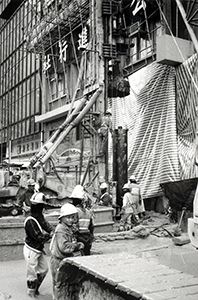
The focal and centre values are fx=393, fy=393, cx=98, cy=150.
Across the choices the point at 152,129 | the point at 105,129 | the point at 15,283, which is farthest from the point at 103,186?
the point at 15,283

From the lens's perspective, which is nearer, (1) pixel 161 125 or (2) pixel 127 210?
(2) pixel 127 210

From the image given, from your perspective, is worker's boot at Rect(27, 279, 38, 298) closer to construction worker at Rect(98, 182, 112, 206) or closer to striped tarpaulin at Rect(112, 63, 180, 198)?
construction worker at Rect(98, 182, 112, 206)

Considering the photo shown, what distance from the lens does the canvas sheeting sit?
14.5 meters

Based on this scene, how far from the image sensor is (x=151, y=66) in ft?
54.3

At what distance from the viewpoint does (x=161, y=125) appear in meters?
15.8

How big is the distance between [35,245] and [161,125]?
10687 mm

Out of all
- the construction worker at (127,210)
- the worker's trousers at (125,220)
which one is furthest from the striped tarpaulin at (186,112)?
the worker's trousers at (125,220)

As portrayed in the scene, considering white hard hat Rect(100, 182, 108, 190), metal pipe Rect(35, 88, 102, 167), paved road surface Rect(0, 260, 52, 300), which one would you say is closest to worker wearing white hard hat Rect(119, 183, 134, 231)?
white hard hat Rect(100, 182, 108, 190)

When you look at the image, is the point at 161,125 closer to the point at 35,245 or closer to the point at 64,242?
the point at 35,245

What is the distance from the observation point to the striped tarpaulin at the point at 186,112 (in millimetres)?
14109

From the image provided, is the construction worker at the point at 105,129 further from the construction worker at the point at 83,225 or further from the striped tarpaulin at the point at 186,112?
the construction worker at the point at 83,225

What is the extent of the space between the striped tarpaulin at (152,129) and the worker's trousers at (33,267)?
9.26m

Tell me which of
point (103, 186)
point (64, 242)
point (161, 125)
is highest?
point (161, 125)

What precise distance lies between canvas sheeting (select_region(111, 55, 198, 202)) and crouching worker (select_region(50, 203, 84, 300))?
30.6 feet
